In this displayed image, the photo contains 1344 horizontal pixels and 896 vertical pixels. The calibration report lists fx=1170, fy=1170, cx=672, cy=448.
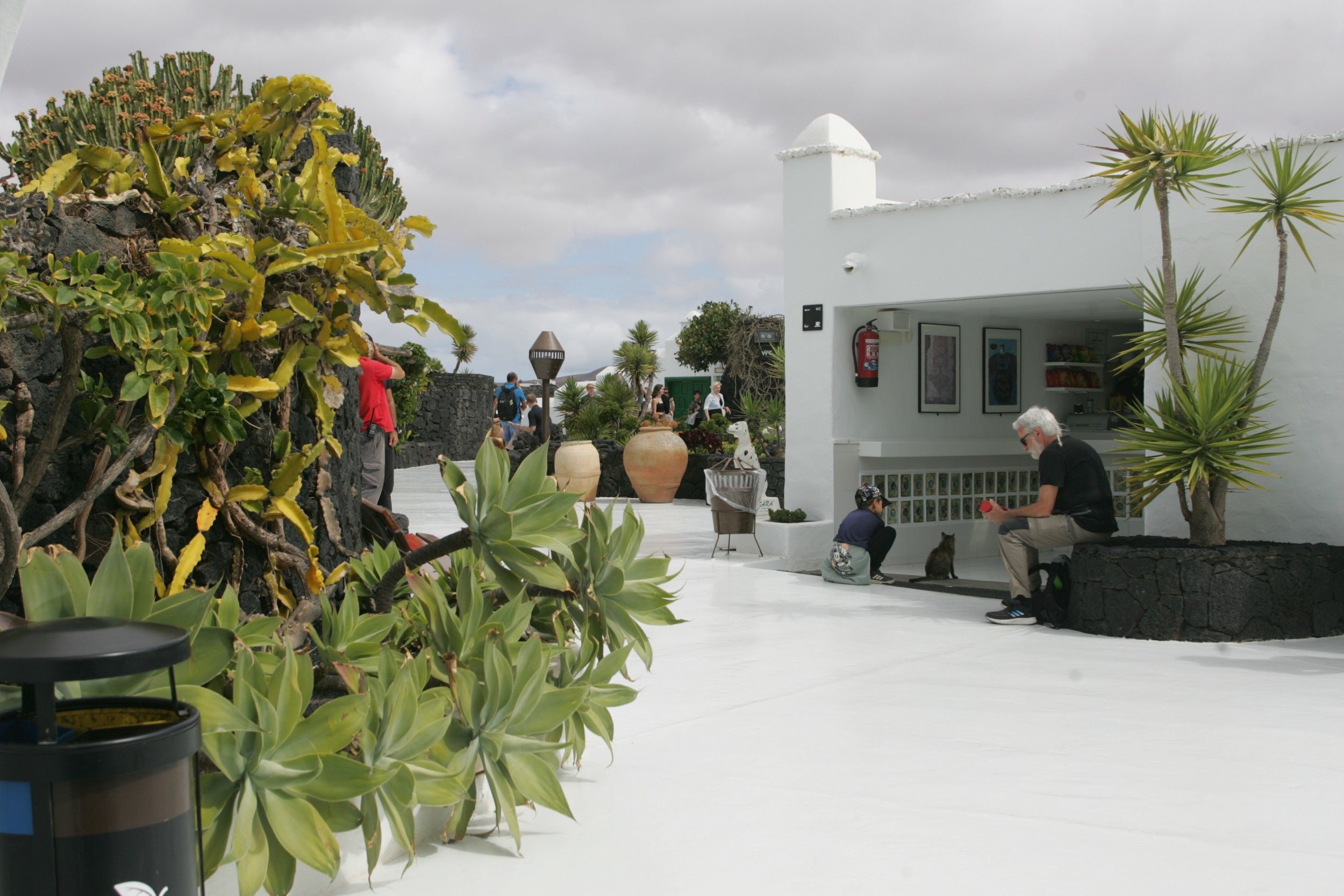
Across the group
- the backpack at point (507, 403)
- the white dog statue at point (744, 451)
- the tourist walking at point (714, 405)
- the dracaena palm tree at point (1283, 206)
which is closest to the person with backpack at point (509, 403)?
the backpack at point (507, 403)

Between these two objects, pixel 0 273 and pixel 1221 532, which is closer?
pixel 0 273

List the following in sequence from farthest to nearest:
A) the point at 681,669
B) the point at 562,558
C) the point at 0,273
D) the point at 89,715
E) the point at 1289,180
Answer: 1. the point at 1289,180
2. the point at 681,669
3. the point at 562,558
4. the point at 0,273
5. the point at 89,715

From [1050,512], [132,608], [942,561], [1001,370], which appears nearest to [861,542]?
[942,561]

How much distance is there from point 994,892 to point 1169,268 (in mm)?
4638

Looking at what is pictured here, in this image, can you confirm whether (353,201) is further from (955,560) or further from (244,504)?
(955,560)

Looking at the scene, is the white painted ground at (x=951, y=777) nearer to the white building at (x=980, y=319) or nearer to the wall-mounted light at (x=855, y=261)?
the white building at (x=980, y=319)

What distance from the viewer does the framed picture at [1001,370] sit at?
1029cm

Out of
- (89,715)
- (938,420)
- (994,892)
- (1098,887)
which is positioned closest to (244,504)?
(89,715)

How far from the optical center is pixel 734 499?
10.4m

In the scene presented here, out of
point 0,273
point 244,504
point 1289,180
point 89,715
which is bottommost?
point 89,715

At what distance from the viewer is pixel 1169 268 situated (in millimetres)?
6488

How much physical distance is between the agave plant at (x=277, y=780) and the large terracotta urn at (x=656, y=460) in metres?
13.3

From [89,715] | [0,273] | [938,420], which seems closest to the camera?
[89,715]

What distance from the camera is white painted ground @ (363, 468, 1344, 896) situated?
2.98m
